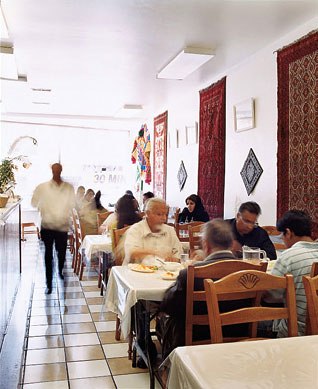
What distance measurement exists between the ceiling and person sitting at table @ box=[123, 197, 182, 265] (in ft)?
5.95

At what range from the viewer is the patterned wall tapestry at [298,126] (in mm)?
4270

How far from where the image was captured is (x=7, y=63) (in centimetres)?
540

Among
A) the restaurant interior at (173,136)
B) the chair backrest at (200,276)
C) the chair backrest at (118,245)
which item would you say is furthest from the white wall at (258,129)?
the chair backrest at (200,276)

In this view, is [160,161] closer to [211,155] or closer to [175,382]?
[211,155]

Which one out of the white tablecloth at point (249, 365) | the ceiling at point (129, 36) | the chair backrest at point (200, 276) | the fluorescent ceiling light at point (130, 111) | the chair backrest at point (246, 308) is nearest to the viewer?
the white tablecloth at point (249, 365)

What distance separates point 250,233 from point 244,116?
7.67 ft

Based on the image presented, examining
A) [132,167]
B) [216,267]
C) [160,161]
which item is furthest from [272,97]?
[132,167]

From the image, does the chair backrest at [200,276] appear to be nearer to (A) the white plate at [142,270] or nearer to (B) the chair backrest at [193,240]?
(A) the white plate at [142,270]

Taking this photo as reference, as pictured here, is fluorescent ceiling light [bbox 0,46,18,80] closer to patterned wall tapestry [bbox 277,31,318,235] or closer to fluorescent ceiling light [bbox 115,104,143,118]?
patterned wall tapestry [bbox 277,31,318,235]

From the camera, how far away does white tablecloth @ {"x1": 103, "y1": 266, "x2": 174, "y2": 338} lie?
269 cm

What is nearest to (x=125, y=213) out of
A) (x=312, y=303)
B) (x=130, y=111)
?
(x=312, y=303)

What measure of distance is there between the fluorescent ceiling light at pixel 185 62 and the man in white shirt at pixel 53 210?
74.6 inches

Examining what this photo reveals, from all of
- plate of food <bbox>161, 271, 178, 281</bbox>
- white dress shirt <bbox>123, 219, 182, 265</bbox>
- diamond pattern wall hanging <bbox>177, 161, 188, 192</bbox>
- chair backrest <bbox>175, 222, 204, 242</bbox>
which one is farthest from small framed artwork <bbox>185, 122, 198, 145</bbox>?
plate of food <bbox>161, 271, 178, 281</bbox>

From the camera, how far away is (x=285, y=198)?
15.6ft
